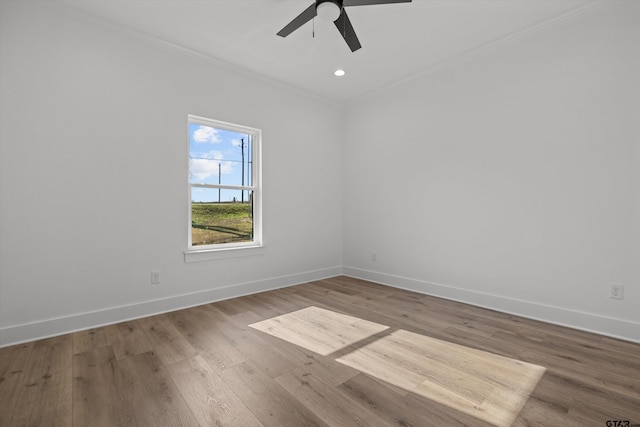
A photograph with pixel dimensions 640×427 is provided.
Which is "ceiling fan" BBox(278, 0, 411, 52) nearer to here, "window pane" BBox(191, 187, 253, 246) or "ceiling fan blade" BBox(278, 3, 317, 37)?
"ceiling fan blade" BBox(278, 3, 317, 37)

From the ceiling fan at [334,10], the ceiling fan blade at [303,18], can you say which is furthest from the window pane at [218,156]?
the ceiling fan at [334,10]

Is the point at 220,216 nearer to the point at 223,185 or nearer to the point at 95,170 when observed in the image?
the point at 223,185

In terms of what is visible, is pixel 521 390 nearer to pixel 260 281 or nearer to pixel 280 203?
pixel 260 281

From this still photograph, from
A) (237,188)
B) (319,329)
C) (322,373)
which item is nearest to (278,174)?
(237,188)

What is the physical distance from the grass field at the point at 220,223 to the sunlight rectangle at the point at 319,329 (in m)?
1.31

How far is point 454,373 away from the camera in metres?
1.94

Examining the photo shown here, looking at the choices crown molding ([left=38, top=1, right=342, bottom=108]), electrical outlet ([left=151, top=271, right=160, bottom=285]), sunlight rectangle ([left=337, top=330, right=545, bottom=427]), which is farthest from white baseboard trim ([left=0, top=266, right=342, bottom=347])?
crown molding ([left=38, top=1, right=342, bottom=108])

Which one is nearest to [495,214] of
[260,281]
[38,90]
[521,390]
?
[521,390]

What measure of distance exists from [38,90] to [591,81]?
188 inches

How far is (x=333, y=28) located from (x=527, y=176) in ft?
7.95

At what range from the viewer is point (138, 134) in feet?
9.73

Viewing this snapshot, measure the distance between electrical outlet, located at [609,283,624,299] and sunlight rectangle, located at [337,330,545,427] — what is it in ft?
3.89

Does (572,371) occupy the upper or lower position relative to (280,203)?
lower

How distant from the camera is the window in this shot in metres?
3.48
